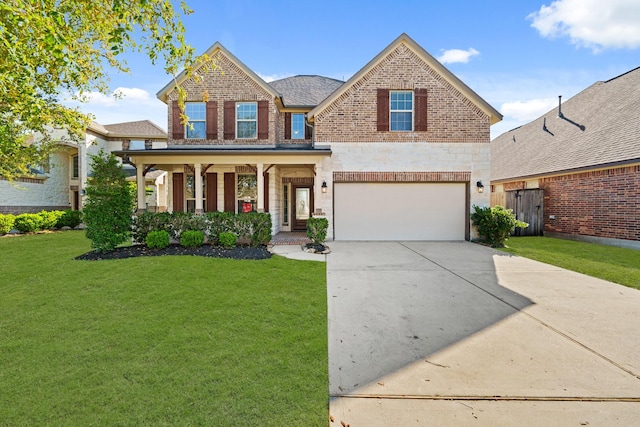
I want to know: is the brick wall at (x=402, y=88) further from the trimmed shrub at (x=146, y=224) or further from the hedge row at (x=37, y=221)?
the hedge row at (x=37, y=221)

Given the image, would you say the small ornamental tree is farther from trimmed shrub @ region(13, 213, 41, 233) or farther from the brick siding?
trimmed shrub @ region(13, 213, 41, 233)

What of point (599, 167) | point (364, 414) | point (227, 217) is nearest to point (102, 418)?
point (364, 414)

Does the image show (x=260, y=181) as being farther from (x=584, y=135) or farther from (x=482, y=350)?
(x=584, y=135)

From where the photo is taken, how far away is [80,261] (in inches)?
287

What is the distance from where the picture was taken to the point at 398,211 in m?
11.1

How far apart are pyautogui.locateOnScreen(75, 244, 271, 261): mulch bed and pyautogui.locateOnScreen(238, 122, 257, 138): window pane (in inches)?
204

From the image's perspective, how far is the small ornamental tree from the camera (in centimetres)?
789

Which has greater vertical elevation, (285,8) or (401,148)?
(285,8)

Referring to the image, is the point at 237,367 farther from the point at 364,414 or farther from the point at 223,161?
the point at 223,161

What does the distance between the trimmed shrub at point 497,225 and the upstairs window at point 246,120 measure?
9501mm

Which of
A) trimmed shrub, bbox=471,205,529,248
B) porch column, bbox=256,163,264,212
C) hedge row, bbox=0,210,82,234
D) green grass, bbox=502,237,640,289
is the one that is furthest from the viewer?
hedge row, bbox=0,210,82,234

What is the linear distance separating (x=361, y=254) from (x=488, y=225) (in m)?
5.05

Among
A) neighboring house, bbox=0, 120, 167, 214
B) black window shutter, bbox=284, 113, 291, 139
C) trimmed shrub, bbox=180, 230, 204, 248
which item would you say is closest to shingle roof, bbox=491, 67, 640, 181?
black window shutter, bbox=284, 113, 291, 139

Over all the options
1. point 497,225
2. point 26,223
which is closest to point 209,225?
point 497,225
